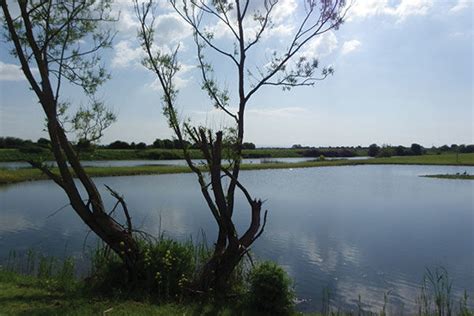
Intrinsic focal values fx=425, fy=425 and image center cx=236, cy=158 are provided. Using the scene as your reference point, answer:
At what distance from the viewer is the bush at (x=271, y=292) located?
281 inches

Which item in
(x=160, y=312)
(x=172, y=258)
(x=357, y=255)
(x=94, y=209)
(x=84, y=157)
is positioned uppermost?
(x=84, y=157)

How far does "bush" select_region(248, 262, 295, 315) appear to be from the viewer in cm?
715

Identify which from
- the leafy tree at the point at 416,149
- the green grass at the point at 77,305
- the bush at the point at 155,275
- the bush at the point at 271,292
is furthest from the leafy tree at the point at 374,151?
the green grass at the point at 77,305

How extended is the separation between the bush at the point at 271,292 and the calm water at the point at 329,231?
1941 millimetres

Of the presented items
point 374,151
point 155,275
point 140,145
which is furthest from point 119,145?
point 155,275

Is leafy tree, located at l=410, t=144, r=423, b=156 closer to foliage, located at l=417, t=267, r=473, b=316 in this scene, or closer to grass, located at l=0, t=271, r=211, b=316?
foliage, located at l=417, t=267, r=473, b=316

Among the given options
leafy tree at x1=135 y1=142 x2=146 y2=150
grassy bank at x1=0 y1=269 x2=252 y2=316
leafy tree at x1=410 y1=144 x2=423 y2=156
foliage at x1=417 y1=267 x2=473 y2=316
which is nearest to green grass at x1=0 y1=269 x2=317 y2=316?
grassy bank at x1=0 y1=269 x2=252 y2=316

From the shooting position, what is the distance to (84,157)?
29.5ft

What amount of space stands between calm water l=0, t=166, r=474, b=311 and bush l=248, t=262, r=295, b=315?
1941 millimetres

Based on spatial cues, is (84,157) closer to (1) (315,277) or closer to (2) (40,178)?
(1) (315,277)

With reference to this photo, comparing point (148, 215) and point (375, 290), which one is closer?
point (375, 290)

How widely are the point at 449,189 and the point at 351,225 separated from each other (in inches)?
812

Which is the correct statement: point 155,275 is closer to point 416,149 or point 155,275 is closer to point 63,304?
point 63,304

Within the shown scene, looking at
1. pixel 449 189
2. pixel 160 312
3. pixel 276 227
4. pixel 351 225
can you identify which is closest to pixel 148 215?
pixel 276 227
